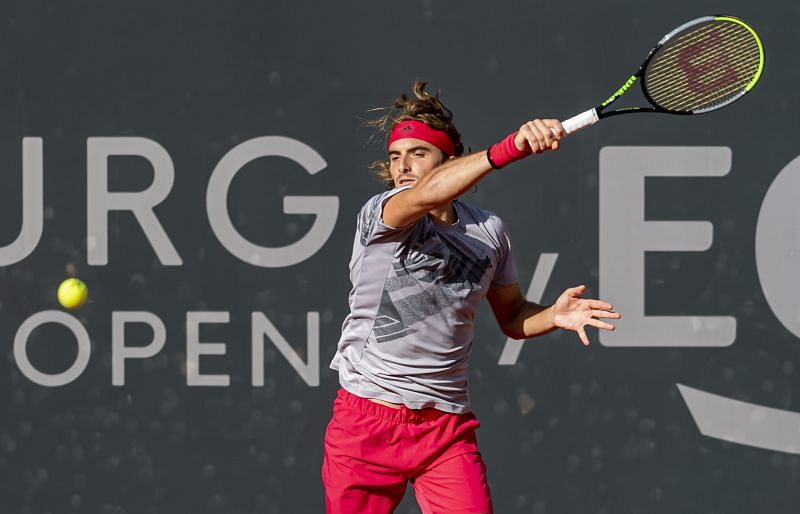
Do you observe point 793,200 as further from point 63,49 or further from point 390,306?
point 63,49

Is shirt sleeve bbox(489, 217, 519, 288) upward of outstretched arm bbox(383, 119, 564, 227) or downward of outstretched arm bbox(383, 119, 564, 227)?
downward

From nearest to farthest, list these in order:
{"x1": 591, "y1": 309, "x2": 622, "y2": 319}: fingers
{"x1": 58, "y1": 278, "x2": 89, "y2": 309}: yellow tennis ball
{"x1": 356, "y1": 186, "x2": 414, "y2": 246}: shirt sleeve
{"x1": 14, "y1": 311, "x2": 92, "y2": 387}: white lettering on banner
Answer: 1. {"x1": 356, "y1": 186, "x2": 414, "y2": 246}: shirt sleeve
2. {"x1": 591, "y1": 309, "x2": 622, "y2": 319}: fingers
3. {"x1": 58, "y1": 278, "x2": 89, "y2": 309}: yellow tennis ball
4. {"x1": 14, "y1": 311, "x2": 92, "y2": 387}: white lettering on banner

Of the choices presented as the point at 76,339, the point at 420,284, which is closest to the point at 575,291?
the point at 420,284

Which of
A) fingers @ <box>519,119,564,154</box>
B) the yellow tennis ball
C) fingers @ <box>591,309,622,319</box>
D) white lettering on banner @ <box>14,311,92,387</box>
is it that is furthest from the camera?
white lettering on banner @ <box>14,311,92,387</box>

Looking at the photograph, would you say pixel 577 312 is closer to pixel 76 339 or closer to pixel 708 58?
pixel 708 58

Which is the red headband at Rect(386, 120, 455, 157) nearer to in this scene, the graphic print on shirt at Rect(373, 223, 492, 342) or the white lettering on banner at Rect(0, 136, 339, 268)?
the graphic print on shirt at Rect(373, 223, 492, 342)

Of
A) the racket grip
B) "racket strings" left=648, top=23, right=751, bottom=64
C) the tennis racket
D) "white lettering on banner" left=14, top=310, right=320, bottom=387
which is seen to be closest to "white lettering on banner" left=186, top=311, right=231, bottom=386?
"white lettering on banner" left=14, top=310, right=320, bottom=387

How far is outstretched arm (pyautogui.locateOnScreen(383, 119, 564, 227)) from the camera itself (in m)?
2.46

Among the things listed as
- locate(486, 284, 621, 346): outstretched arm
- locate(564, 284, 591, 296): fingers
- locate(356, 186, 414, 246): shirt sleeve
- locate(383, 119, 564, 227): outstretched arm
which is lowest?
locate(486, 284, 621, 346): outstretched arm

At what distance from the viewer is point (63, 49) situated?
4.20 m

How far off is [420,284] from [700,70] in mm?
1023

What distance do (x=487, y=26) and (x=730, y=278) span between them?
1310 millimetres

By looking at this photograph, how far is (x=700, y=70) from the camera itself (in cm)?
317

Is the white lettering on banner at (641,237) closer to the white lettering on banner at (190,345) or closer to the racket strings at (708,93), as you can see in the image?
the racket strings at (708,93)
